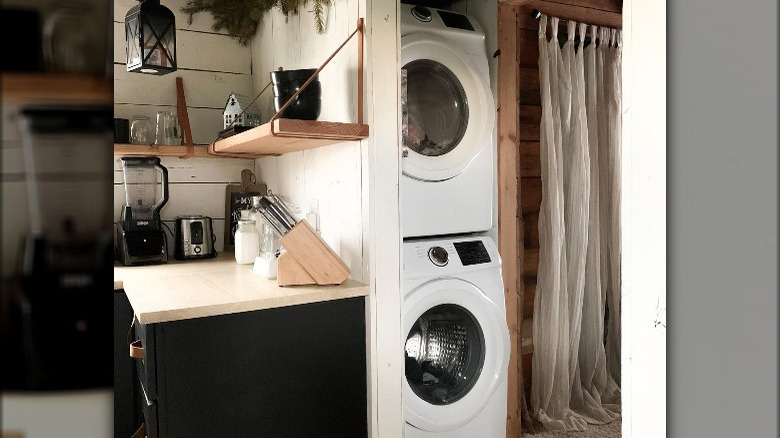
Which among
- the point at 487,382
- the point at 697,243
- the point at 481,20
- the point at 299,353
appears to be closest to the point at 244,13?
the point at 481,20

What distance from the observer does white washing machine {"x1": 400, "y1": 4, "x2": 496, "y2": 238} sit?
245cm

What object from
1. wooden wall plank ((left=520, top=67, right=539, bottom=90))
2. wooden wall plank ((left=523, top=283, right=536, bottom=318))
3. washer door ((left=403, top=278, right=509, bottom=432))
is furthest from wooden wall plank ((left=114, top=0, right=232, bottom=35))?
wooden wall plank ((left=523, top=283, right=536, bottom=318))

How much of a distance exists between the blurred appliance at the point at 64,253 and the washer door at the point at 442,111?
2.33 metres

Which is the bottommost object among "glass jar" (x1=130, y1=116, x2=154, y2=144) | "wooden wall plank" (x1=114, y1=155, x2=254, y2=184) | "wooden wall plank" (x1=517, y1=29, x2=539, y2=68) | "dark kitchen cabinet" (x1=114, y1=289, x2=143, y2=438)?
"dark kitchen cabinet" (x1=114, y1=289, x2=143, y2=438)

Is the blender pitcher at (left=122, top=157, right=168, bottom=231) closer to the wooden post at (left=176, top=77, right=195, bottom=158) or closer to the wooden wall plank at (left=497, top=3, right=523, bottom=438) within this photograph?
the wooden post at (left=176, top=77, right=195, bottom=158)

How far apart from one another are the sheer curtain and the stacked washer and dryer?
1.22 ft

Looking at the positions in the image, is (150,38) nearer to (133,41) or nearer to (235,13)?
(133,41)

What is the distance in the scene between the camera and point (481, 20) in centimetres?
280

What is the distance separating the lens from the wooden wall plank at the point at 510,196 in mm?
2701

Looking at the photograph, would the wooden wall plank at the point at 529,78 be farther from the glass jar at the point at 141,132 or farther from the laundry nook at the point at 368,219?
the glass jar at the point at 141,132

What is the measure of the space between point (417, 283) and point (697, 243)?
2085 mm

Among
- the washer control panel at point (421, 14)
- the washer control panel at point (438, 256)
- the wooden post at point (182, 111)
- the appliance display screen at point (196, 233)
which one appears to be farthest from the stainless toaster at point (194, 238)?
the washer control panel at point (421, 14)

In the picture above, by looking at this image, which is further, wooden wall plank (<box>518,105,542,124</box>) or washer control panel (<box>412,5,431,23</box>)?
wooden wall plank (<box>518,105,542,124</box>)

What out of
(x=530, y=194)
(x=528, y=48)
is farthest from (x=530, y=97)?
(x=530, y=194)
